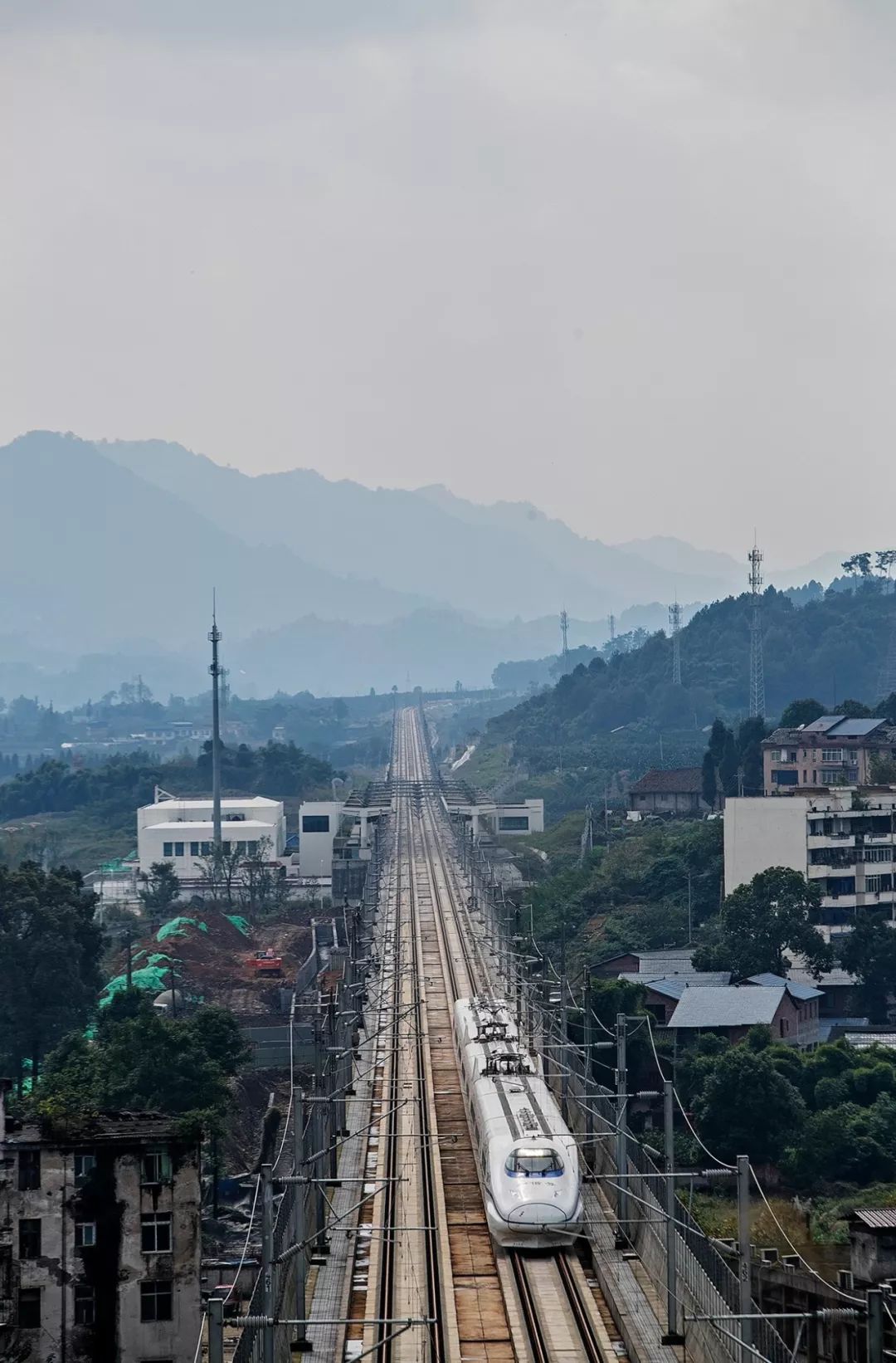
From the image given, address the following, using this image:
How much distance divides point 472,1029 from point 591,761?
81.1 metres

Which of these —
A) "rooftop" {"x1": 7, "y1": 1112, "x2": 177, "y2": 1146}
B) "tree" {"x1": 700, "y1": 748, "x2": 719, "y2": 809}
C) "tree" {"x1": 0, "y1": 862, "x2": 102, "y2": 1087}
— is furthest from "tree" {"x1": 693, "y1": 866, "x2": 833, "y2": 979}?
"tree" {"x1": 700, "y1": 748, "x2": 719, "y2": 809}

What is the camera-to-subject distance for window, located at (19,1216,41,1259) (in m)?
29.1

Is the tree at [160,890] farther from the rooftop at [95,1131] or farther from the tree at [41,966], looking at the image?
the rooftop at [95,1131]

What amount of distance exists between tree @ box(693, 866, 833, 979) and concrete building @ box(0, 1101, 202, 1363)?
2221 cm

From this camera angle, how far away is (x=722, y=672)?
13550 centimetres

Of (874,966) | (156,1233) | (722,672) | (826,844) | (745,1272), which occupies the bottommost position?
(156,1233)

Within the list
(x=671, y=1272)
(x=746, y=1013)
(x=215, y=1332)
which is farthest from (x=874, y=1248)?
(x=746, y=1013)

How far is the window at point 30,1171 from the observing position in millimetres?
29359

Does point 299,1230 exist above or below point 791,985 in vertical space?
above

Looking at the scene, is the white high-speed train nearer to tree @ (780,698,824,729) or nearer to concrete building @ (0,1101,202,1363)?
concrete building @ (0,1101,202,1363)

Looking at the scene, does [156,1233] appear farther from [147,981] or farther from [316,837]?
[316,837]

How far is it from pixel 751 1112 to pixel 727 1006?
7.05 meters

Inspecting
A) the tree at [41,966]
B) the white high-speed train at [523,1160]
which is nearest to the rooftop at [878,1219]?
the white high-speed train at [523,1160]

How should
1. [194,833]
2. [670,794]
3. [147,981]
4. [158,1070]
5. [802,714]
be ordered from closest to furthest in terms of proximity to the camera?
[158,1070]
[147,981]
[802,714]
[194,833]
[670,794]
